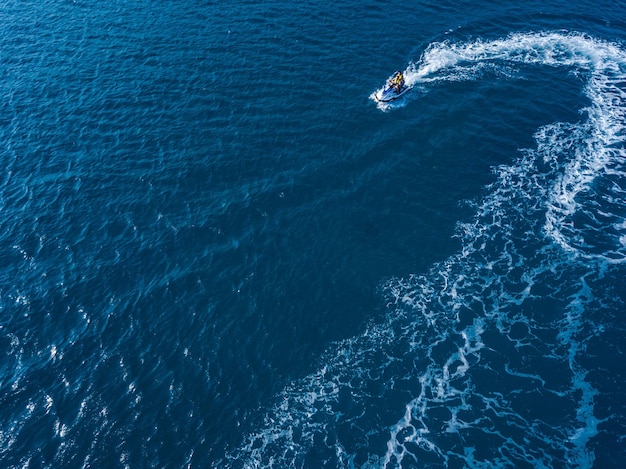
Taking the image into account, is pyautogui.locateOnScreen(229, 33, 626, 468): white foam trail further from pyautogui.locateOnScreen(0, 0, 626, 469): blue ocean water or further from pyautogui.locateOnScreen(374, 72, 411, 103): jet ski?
pyautogui.locateOnScreen(374, 72, 411, 103): jet ski

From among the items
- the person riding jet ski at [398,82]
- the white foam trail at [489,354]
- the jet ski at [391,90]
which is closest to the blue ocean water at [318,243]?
the white foam trail at [489,354]

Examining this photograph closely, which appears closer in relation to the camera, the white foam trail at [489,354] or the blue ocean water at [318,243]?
the white foam trail at [489,354]

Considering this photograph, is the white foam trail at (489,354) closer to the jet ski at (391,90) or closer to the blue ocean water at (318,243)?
the blue ocean water at (318,243)

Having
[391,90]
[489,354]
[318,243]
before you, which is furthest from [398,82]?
[489,354]

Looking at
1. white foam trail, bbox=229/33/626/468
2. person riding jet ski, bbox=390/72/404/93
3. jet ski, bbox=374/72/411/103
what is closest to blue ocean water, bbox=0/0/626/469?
white foam trail, bbox=229/33/626/468

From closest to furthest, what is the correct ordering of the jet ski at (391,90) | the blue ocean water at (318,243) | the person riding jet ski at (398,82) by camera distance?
the blue ocean water at (318,243)
the person riding jet ski at (398,82)
the jet ski at (391,90)

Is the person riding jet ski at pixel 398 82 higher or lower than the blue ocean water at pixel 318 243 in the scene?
higher
